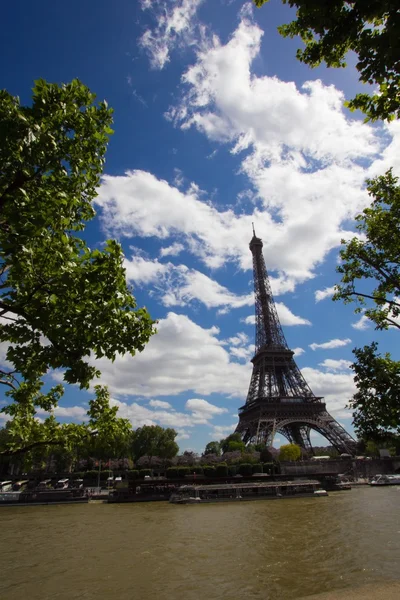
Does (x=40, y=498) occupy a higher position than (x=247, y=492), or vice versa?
(x=40, y=498)

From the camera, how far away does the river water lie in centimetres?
1364

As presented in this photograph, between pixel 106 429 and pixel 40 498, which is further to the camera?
pixel 40 498

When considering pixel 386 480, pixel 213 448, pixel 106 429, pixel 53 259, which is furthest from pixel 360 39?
pixel 213 448

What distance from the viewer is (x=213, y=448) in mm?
111500

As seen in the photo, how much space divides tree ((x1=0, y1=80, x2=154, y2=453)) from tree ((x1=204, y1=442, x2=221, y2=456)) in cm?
11221

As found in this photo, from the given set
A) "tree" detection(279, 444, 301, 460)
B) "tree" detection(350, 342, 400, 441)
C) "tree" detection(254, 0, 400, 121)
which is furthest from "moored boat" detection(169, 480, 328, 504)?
"tree" detection(254, 0, 400, 121)

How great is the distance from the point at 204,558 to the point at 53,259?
18.3 meters

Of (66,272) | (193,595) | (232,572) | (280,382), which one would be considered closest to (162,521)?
(232,572)

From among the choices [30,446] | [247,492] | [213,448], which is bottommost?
[247,492]

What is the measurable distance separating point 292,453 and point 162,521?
49.4 metres

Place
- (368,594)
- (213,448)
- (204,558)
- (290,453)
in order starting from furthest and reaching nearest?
(213,448), (290,453), (204,558), (368,594)

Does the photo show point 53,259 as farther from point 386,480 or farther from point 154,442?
point 154,442

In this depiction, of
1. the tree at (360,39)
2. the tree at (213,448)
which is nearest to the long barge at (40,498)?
the tree at (213,448)

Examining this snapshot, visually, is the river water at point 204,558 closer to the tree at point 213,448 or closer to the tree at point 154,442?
the tree at point 154,442
